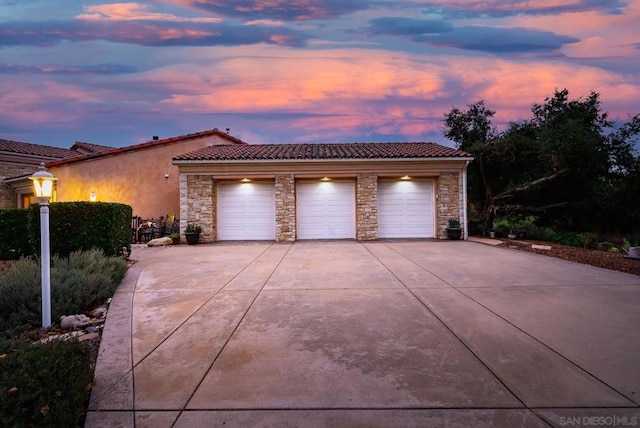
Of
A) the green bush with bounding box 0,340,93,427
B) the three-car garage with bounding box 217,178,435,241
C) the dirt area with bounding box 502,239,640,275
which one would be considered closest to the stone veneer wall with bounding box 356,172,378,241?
the three-car garage with bounding box 217,178,435,241

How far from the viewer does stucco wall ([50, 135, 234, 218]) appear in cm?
1409

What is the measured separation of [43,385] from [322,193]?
37.8ft

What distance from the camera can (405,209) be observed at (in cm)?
1299

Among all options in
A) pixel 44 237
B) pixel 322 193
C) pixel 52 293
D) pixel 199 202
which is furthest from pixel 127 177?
pixel 44 237

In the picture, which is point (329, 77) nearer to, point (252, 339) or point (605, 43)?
point (605, 43)

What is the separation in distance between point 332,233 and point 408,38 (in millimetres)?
7846

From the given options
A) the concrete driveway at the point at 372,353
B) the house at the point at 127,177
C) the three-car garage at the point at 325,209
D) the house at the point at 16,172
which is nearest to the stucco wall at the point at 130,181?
the house at the point at 127,177

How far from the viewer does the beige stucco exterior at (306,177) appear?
12.5m

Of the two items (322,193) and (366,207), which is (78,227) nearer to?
(322,193)

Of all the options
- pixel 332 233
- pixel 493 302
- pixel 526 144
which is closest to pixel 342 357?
pixel 493 302

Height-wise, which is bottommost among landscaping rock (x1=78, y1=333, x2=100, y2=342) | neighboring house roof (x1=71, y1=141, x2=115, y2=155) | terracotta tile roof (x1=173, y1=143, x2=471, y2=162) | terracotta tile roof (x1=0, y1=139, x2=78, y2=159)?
landscaping rock (x1=78, y1=333, x2=100, y2=342)

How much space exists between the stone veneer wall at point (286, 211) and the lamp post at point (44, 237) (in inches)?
344

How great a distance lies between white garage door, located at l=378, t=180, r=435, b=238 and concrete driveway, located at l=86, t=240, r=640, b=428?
23.3ft

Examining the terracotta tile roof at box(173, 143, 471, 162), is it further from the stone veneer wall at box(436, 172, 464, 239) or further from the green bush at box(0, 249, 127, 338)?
the green bush at box(0, 249, 127, 338)
